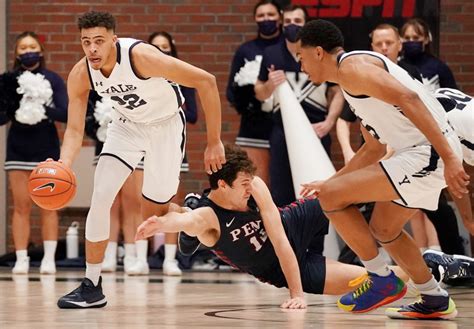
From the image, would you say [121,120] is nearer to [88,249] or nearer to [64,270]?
[88,249]

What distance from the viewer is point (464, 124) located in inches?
234

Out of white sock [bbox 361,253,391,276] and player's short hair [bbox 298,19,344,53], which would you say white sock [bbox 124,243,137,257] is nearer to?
white sock [bbox 361,253,391,276]

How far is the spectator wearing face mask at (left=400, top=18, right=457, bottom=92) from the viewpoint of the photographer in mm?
9414

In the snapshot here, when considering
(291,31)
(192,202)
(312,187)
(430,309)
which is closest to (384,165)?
(312,187)

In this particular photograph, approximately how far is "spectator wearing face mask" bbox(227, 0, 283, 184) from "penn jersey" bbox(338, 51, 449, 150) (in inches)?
162

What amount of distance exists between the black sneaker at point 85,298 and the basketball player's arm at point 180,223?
60 centimetres

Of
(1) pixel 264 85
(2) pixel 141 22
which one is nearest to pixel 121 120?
(1) pixel 264 85

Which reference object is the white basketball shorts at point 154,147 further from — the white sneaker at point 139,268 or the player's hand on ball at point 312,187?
the white sneaker at point 139,268

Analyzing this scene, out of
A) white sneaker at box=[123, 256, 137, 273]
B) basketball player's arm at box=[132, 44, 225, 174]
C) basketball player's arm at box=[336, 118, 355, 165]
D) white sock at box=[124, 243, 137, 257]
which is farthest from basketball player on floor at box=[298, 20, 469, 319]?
white sock at box=[124, 243, 137, 257]

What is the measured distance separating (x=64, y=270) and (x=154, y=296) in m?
3.17

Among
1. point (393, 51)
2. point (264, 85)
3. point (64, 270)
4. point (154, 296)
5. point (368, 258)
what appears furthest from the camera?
point (64, 270)

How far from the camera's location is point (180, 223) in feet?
20.1

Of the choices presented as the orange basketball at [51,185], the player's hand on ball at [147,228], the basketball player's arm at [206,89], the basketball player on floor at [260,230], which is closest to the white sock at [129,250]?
the basketball player on floor at [260,230]

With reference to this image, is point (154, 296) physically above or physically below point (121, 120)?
below
